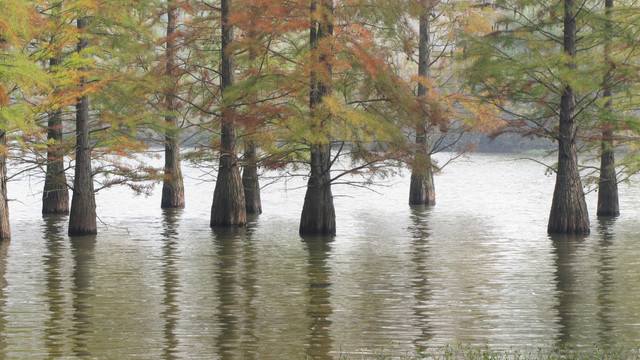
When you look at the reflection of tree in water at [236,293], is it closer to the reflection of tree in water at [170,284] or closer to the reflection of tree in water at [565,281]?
the reflection of tree in water at [170,284]

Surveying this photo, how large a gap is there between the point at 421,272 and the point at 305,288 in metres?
3.30

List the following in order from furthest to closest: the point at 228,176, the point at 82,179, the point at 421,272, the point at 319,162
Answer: the point at 228,176
the point at 319,162
the point at 82,179
the point at 421,272

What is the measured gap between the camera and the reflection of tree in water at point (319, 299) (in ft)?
37.7

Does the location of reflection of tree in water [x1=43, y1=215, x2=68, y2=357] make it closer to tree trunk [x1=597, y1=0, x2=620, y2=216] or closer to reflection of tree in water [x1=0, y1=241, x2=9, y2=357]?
reflection of tree in water [x1=0, y1=241, x2=9, y2=357]

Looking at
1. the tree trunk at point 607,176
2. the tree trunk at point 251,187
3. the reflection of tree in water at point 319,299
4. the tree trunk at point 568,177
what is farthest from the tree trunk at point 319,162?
the tree trunk at point 607,176

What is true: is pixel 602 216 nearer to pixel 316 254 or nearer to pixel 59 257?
pixel 316 254

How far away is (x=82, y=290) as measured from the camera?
53.1 ft

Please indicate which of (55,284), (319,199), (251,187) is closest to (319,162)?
(319,199)

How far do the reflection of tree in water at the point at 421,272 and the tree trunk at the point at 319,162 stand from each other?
267 cm

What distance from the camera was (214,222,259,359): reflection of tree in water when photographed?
11.6 meters

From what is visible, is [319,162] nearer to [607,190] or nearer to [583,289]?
[583,289]

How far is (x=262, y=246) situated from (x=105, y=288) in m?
7.24

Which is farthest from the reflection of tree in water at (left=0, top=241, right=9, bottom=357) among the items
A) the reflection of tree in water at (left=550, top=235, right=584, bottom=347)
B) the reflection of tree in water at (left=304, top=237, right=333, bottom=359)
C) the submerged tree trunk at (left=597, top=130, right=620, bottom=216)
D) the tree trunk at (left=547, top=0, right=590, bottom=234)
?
the submerged tree trunk at (left=597, top=130, right=620, bottom=216)

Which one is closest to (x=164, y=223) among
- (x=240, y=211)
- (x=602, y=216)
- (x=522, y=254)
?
(x=240, y=211)
